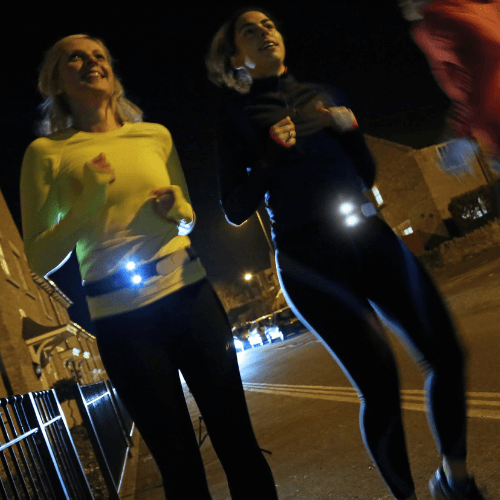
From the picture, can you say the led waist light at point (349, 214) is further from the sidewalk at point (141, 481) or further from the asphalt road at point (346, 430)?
the sidewalk at point (141, 481)

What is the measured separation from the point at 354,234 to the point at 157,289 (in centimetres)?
85

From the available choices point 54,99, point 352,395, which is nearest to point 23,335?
point 352,395

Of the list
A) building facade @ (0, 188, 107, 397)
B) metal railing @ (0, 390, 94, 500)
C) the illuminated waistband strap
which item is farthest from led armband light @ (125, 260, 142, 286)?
building facade @ (0, 188, 107, 397)

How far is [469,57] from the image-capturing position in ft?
6.39

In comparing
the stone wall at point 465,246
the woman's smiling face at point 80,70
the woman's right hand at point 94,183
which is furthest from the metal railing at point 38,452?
the stone wall at point 465,246

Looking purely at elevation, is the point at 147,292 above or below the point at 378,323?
above

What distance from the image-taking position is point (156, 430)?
174 cm

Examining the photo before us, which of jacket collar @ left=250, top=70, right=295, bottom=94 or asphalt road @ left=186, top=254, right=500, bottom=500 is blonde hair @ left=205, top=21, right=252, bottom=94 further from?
asphalt road @ left=186, top=254, right=500, bottom=500

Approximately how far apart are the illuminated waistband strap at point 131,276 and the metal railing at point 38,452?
1.41 m

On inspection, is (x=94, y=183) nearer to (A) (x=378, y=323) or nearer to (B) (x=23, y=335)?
(A) (x=378, y=323)

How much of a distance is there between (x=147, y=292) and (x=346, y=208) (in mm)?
912

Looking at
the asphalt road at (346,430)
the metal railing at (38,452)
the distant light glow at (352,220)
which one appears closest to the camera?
the distant light glow at (352,220)

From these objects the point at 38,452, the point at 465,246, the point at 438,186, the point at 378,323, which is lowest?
the point at 465,246

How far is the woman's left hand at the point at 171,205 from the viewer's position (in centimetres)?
187
